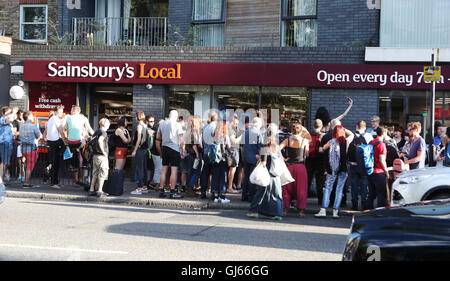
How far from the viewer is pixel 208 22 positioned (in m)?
15.4

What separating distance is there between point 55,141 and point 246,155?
516cm

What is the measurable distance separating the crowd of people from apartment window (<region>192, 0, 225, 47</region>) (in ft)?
13.8

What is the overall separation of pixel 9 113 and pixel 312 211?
318 inches

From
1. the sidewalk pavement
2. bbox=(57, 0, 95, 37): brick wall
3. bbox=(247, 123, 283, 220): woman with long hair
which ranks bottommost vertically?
the sidewalk pavement

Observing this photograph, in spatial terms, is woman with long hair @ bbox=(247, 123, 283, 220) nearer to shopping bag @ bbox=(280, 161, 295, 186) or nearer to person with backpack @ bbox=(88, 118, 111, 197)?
shopping bag @ bbox=(280, 161, 295, 186)

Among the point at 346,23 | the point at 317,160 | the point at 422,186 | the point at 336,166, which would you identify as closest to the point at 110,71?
the point at 346,23

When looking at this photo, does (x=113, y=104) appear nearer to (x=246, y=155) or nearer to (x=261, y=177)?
(x=246, y=155)

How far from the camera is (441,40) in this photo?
13.1 meters

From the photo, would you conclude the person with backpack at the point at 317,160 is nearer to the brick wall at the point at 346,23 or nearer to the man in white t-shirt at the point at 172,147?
the man in white t-shirt at the point at 172,147

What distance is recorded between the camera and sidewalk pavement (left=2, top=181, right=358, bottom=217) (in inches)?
411

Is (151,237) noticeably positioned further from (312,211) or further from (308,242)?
(312,211)

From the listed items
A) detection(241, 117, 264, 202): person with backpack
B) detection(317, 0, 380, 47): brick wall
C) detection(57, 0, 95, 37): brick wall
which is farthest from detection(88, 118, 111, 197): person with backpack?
detection(317, 0, 380, 47): brick wall

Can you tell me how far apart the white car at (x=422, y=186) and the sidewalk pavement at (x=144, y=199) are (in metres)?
1.86

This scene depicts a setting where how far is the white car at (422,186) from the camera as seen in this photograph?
7.78 metres
